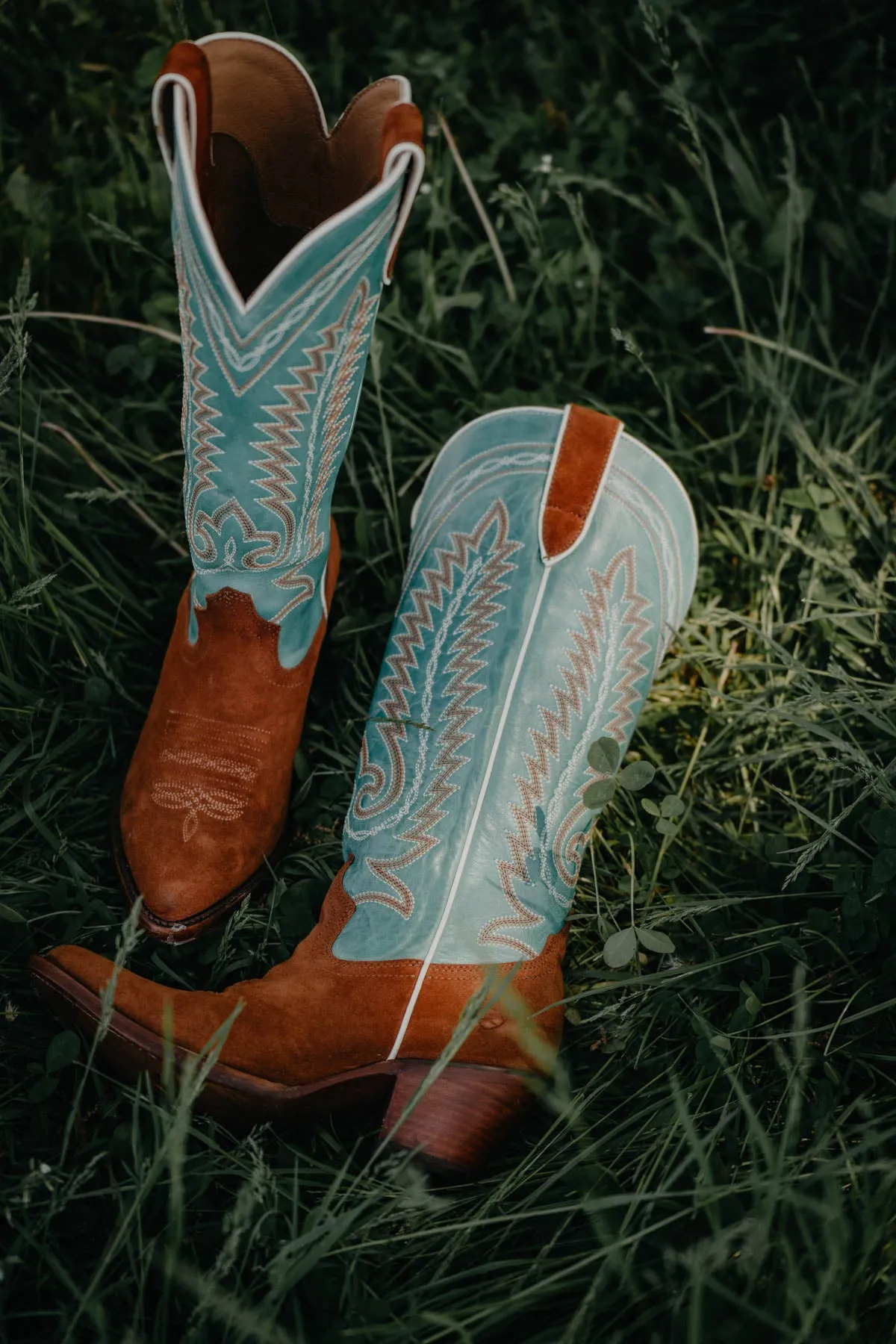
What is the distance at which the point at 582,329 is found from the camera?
187cm

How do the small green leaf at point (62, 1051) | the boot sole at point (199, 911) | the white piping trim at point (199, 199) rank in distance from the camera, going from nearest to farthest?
the white piping trim at point (199, 199) < the small green leaf at point (62, 1051) < the boot sole at point (199, 911)

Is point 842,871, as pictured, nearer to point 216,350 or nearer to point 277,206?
point 216,350

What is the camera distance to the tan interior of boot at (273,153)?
125cm

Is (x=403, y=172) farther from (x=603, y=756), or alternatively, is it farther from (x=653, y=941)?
(x=653, y=941)

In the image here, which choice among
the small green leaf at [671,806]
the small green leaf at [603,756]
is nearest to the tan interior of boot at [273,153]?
the small green leaf at [603,756]

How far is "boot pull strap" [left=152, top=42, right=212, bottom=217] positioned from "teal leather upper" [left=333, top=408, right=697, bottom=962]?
52 cm

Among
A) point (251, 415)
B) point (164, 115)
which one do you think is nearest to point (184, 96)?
point (164, 115)

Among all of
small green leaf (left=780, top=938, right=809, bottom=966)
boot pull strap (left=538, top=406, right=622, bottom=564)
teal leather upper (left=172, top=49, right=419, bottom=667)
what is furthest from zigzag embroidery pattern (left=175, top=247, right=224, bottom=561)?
small green leaf (left=780, top=938, right=809, bottom=966)

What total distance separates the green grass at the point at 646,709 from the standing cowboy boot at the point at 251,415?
4.5 inches

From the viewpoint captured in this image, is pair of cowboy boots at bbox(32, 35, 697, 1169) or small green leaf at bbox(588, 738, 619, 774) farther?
small green leaf at bbox(588, 738, 619, 774)

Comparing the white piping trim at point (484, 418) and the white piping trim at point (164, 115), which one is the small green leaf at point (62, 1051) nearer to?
the white piping trim at point (484, 418)

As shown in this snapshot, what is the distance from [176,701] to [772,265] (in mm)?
1293

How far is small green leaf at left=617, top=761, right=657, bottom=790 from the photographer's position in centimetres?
139
